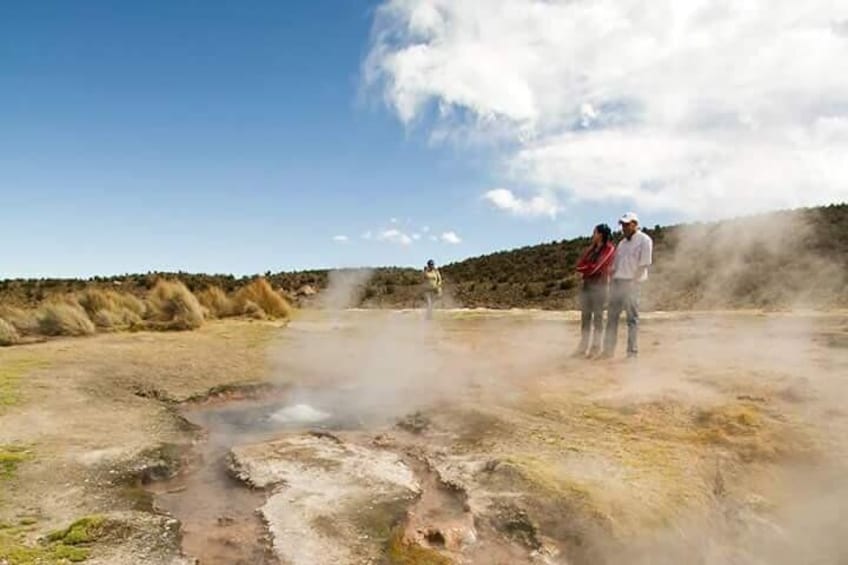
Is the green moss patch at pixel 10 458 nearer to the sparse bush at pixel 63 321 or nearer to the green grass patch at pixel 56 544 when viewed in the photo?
the green grass patch at pixel 56 544

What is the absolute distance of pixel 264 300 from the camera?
645 inches

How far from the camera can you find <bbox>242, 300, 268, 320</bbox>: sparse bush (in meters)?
15.5

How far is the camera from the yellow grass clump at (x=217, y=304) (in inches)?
622

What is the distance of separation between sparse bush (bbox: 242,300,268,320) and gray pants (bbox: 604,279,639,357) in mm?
8337

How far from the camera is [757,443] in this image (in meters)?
5.51

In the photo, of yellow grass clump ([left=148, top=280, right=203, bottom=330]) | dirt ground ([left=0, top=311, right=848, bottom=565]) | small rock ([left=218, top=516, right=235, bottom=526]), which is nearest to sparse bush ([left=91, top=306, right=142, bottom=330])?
yellow grass clump ([left=148, top=280, right=203, bottom=330])

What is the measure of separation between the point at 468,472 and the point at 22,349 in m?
7.54

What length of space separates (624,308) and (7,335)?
890cm

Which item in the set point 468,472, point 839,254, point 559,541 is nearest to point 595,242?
point 468,472

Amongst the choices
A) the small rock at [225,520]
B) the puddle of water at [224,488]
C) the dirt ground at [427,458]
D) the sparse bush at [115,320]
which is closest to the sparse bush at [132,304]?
the sparse bush at [115,320]

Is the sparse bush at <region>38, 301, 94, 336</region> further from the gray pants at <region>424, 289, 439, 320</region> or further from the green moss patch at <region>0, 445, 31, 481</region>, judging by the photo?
the green moss patch at <region>0, 445, 31, 481</region>

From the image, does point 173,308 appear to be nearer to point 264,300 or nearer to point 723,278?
point 264,300

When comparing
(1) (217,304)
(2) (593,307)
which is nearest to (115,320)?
(1) (217,304)

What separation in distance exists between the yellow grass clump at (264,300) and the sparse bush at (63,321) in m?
3.93
